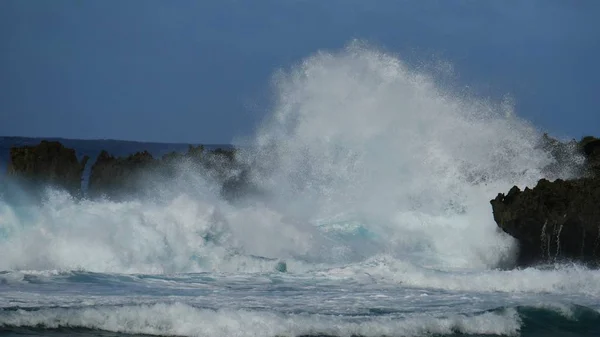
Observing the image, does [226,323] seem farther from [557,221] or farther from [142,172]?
[142,172]

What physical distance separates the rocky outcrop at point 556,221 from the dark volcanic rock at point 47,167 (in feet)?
34.6

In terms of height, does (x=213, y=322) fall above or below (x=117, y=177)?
below

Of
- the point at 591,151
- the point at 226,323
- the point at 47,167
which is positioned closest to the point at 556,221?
the point at 591,151

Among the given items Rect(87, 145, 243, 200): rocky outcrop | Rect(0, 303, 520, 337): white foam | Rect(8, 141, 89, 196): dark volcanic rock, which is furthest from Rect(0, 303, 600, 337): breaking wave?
Rect(87, 145, 243, 200): rocky outcrop

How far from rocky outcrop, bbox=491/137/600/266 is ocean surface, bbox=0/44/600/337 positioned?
66cm

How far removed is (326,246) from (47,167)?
296 inches

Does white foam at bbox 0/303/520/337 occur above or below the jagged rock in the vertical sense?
below

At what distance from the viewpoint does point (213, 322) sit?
1180cm

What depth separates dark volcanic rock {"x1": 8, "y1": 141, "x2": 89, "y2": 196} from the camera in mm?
23969

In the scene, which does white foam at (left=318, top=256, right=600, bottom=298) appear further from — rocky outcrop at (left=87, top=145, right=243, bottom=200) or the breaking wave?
rocky outcrop at (left=87, top=145, right=243, bottom=200)

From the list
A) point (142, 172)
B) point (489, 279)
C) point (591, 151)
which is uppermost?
point (591, 151)

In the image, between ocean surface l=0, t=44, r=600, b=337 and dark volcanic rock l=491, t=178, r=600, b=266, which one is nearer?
ocean surface l=0, t=44, r=600, b=337

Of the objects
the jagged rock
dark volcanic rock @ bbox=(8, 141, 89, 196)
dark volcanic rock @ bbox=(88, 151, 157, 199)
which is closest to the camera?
the jagged rock

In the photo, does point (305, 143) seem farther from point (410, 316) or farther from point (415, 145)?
point (410, 316)
